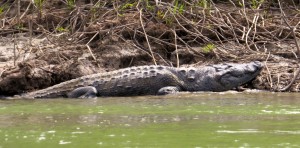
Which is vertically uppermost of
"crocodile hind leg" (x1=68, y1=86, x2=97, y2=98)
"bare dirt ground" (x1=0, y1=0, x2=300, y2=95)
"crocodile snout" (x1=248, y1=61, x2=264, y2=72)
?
"bare dirt ground" (x1=0, y1=0, x2=300, y2=95)

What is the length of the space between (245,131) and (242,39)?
5.24 meters

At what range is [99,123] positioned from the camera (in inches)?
207

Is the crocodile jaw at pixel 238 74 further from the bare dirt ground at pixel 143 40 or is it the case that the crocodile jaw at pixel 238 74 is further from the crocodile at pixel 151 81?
the bare dirt ground at pixel 143 40

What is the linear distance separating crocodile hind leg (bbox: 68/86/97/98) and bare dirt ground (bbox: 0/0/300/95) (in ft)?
1.81

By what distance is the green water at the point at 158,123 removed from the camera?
4.22 meters

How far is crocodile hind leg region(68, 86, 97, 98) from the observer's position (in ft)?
28.9

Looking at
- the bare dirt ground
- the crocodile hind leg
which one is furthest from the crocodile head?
the crocodile hind leg

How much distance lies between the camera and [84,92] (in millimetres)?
8844

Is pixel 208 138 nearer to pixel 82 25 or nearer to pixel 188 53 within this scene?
pixel 188 53

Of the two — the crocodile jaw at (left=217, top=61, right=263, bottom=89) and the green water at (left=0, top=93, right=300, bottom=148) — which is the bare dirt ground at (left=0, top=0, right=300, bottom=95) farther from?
the green water at (left=0, top=93, right=300, bottom=148)

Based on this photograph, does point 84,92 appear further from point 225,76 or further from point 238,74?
point 238,74

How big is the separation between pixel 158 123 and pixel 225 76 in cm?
405

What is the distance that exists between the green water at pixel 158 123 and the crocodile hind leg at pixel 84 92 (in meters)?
1.33

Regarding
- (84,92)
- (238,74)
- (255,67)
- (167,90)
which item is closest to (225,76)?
(238,74)
